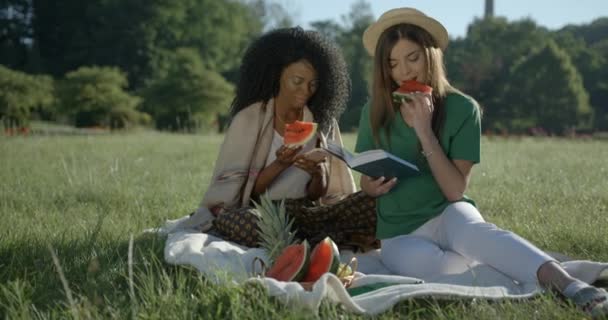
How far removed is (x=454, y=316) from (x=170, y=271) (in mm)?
1419

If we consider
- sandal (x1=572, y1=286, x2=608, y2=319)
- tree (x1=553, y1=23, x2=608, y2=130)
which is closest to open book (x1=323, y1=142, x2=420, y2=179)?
sandal (x1=572, y1=286, x2=608, y2=319)

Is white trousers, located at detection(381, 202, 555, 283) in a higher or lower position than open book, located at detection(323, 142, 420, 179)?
lower

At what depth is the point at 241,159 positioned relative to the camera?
452 cm

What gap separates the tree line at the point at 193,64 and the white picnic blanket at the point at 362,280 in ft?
63.2

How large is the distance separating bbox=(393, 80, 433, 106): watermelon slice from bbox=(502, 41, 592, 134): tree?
26.9 meters

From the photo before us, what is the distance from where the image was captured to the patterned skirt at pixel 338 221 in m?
4.24

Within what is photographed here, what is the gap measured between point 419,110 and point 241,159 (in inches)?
56.8

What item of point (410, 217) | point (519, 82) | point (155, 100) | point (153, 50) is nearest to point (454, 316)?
point (410, 217)

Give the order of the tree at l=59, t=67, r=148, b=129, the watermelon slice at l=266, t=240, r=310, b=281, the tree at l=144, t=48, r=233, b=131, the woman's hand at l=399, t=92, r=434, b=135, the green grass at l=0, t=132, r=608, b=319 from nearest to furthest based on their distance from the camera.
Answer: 1. the green grass at l=0, t=132, r=608, b=319
2. the watermelon slice at l=266, t=240, r=310, b=281
3. the woman's hand at l=399, t=92, r=434, b=135
4. the tree at l=59, t=67, r=148, b=129
5. the tree at l=144, t=48, r=233, b=131

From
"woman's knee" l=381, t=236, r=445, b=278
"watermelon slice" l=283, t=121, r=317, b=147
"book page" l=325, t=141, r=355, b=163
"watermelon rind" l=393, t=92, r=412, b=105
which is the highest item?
"watermelon rind" l=393, t=92, r=412, b=105

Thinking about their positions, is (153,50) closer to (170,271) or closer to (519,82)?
(519,82)

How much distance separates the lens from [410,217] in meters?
3.74

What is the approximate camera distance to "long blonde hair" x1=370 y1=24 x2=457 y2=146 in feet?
12.2

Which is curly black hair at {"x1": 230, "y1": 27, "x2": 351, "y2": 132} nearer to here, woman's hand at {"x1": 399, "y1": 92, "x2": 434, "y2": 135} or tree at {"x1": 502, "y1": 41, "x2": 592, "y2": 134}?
woman's hand at {"x1": 399, "y1": 92, "x2": 434, "y2": 135}
